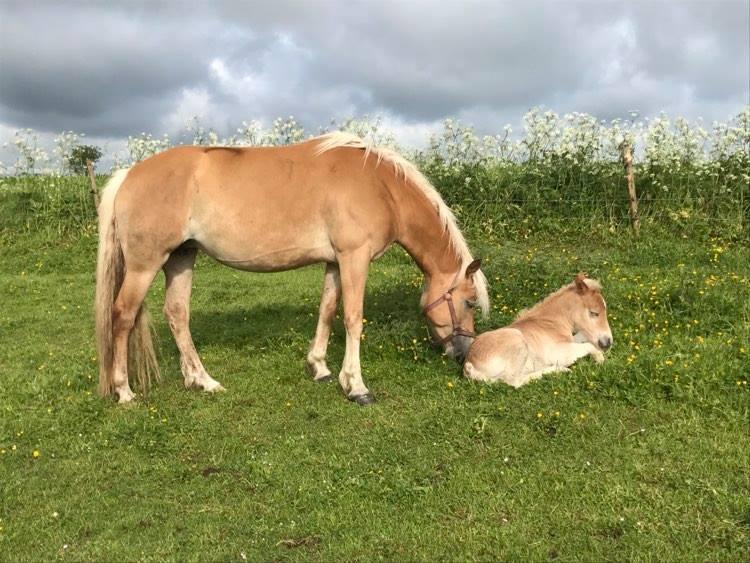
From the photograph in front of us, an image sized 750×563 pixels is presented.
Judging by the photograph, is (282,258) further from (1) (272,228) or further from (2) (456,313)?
(2) (456,313)

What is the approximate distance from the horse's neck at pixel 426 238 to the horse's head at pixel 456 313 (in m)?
0.12

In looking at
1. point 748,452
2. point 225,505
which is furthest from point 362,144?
point 748,452

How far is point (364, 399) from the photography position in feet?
19.8

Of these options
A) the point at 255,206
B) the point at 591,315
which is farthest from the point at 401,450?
the point at 255,206

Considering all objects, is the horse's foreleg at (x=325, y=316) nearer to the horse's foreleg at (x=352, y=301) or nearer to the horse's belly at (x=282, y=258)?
the horse's belly at (x=282, y=258)

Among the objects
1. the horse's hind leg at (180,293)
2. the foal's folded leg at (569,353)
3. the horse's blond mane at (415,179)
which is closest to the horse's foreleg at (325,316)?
the horse's hind leg at (180,293)

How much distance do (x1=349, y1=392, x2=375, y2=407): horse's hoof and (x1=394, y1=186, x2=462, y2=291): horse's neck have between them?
1457mm

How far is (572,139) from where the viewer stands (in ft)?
45.2

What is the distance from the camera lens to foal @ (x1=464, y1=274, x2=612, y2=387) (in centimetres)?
588

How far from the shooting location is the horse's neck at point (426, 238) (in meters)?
6.63

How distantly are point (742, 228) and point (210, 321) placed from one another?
981 cm

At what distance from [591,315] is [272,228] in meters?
3.43

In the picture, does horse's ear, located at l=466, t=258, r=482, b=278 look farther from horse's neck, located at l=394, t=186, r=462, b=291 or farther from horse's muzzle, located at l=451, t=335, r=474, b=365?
horse's muzzle, located at l=451, t=335, r=474, b=365

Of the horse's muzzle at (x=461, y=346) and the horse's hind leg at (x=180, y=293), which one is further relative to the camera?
the horse's hind leg at (x=180, y=293)
